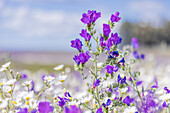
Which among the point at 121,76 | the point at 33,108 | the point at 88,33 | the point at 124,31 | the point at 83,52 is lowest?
the point at 33,108

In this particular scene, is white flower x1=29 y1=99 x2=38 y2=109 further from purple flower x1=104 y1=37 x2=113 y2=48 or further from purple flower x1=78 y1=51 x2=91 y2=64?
purple flower x1=104 y1=37 x2=113 y2=48

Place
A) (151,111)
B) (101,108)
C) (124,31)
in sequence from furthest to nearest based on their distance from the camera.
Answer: (124,31)
(151,111)
(101,108)

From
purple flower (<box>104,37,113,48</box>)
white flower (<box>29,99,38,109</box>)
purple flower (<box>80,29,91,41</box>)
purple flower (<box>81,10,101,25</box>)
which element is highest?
purple flower (<box>81,10,101,25</box>)

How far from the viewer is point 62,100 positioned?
7.29 ft

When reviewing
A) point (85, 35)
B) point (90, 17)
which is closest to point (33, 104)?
point (85, 35)

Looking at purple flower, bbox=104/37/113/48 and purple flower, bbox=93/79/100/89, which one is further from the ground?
purple flower, bbox=104/37/113/48

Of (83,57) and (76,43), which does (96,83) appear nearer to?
(83,57)

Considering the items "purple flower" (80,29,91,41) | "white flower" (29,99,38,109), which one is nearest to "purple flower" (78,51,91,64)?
"purple flower" (80,29,91,41)

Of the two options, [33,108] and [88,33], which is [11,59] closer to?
[33,108]

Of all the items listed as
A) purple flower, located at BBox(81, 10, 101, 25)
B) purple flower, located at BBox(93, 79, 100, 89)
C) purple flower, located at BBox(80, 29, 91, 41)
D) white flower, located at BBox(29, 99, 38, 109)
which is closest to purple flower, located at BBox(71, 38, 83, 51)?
purple flower, located at BBox(80, 29, 91, 41)

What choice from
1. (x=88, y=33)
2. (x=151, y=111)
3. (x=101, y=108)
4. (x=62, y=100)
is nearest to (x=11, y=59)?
(x=62, y=100)

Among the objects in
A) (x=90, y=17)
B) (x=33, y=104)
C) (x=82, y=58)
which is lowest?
(x=33, y=104)

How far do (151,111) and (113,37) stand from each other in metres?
0.81

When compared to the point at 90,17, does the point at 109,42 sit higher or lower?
lower
